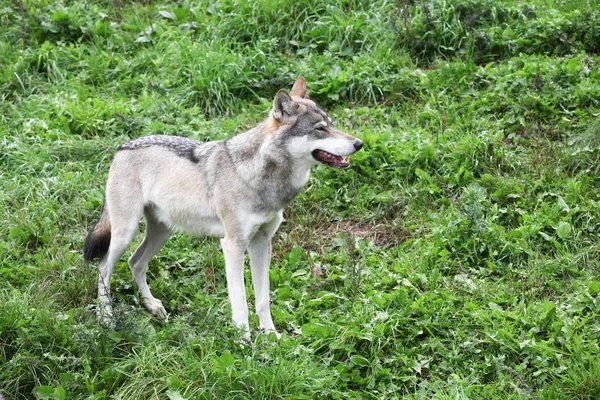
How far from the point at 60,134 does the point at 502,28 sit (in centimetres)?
493

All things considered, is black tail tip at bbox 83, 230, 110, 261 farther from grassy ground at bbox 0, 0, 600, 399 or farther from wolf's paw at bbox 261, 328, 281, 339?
wolf's paw at bbox 261, 328, 281, 339

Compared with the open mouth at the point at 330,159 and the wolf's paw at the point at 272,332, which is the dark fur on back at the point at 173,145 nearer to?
the open mouth at the point at 330,159

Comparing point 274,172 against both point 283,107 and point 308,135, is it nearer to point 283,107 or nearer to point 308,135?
point 308,135

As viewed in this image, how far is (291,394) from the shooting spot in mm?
5012

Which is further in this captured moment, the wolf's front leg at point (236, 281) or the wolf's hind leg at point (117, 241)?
the wolf's hind leg at point (117, 241)

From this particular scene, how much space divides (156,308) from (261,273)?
93 cm

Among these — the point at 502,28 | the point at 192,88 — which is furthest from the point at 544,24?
the point at 192,88

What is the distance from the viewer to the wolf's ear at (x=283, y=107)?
5.64 metres

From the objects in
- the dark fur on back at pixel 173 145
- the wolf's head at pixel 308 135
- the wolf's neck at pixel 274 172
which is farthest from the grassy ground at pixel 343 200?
the dark fur on back at pixel 173 145

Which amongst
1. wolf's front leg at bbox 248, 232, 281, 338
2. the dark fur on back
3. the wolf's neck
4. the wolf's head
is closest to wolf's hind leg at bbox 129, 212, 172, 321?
the dark fur on back

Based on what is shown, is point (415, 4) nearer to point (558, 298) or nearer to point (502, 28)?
point (502, 28)

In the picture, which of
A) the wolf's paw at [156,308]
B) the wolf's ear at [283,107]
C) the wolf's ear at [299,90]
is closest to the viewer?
the wolf's ear at [283,107]

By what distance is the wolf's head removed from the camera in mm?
5605

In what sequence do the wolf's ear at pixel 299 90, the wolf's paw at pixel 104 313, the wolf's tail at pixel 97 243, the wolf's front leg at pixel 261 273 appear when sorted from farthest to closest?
the wolf's tail at pixel 97 243
the wolf's ear at pixel 299 90
the wolf's front leg at pixel 261 273
the wolf's paw at pixel 104 313
